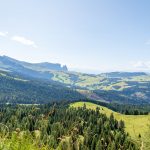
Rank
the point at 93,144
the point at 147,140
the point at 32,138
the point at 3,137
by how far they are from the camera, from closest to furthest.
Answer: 1. the point at 3,137
2. the point at 32,138
3. the point at 147,140
4. the point at 93,144

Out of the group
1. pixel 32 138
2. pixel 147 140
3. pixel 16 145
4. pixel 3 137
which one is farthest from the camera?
pixel 147 140

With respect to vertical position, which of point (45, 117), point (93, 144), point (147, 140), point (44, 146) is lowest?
point (93, 144)

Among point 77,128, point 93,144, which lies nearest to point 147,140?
point 77,128

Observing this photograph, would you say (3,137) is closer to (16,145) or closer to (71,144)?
(16,145)

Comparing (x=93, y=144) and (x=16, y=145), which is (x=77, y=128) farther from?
(x=93, y=144)

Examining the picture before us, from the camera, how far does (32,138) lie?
8.78 metres

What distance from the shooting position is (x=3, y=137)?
805cm

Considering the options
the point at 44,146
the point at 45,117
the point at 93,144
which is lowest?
the point at 93,144

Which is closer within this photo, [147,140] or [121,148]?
[121,148]

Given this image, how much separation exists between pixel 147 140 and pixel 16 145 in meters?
23.2

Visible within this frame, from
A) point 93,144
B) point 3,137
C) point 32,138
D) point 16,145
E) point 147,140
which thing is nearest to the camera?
point 16,145

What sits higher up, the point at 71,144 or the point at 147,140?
the point at 71,144

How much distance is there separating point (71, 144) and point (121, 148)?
1288mm

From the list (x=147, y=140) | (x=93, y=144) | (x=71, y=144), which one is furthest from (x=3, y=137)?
(x=93, y=144)
